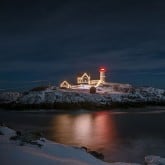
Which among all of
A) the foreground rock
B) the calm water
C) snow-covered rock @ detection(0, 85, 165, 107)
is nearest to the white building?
snow-covered rock @ detection(0, 85, 165, 107)

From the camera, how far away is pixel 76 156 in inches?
456

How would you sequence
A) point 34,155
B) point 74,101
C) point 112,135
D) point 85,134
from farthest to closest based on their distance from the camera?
point 74,101 < point 85,134 < point 112,135 < point 34,155

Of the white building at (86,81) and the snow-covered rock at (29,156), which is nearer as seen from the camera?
the snow-covered rock at (29,156)

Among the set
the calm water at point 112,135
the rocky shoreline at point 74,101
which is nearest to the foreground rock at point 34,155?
the calm water at point 112,135

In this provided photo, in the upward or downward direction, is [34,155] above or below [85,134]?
above

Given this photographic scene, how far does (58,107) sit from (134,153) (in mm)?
67062

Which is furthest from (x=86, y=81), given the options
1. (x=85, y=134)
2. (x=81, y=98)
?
(x=85, y=134)

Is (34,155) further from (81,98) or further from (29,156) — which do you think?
(81,98)

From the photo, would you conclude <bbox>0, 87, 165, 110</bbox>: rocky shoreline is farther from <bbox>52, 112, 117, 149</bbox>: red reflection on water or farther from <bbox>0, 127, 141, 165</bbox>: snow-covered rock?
<bbox>0, 127, 141, 165</bbox>: snow-covered rock

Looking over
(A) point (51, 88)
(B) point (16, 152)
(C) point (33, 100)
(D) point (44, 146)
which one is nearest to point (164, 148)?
(D) point (44, 146)

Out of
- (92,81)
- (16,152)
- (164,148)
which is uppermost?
(92,81)

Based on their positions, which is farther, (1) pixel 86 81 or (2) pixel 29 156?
(1) pixel 86 81

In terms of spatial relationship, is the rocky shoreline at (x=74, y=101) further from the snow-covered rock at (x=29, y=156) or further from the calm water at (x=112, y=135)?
the snow-covered rock at (x=29, y=156)

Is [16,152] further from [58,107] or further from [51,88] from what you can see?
[51,88]
